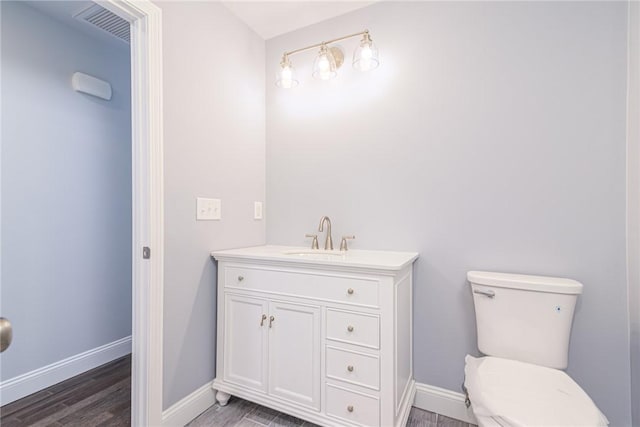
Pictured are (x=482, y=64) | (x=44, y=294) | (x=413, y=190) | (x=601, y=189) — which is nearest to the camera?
(x=601, y=189)

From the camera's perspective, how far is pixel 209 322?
1688mm

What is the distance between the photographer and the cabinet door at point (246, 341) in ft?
5.01

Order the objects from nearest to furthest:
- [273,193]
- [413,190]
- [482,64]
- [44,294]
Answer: [482,64], [413,190], [44,294], [273,193]

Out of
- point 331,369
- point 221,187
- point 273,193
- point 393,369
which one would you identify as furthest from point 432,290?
point 221,187

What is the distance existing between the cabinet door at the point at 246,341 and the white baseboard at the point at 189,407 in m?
0.14

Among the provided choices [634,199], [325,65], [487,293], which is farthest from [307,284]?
[634,199]

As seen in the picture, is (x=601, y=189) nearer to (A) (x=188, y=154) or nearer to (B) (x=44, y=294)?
(A) (x=188, y=154)

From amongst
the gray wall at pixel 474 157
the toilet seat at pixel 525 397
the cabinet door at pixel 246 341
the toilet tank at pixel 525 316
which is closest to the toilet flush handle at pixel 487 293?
the toilet tank at pixel 525 316

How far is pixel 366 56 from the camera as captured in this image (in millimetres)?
1631

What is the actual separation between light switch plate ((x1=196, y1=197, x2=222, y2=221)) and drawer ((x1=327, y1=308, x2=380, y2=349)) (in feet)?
2.79

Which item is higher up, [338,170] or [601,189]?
[338,170]

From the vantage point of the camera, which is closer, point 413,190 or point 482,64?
point 482,64

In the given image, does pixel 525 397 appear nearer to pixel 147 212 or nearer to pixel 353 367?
pixel 353 367

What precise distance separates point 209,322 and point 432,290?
1.28 metres
